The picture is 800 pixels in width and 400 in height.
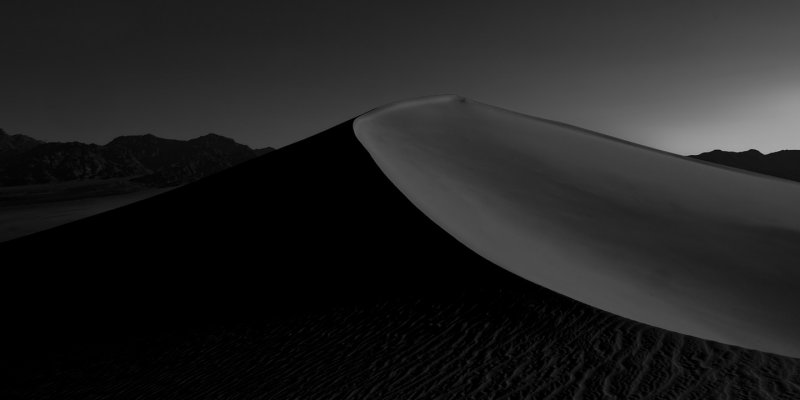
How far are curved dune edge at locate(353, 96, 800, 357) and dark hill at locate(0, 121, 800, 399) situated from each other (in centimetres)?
87

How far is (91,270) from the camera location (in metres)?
13.0

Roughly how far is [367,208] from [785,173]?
122 metres

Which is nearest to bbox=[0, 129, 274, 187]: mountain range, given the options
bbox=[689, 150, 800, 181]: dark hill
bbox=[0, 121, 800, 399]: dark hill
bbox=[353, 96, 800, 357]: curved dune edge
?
bbox=[353, 96, 800, 357]: curved dune edge

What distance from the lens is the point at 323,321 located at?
786cm

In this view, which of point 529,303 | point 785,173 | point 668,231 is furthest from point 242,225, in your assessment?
point 785,173

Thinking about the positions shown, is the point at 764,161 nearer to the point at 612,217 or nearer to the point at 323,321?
the point at 612,217

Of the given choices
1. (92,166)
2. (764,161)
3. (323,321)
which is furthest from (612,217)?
(92,166)

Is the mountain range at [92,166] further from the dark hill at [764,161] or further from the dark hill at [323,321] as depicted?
the dark hill at [764,161]

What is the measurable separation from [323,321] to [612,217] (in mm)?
7363

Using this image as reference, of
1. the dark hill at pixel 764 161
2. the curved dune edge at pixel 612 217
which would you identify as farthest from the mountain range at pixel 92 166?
the dark hill at pixel 764 161

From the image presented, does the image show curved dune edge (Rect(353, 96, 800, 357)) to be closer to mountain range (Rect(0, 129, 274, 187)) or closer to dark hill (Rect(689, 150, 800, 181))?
dark hill (Rect(689, 150, 800, 181))

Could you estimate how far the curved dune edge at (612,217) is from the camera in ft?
25.6

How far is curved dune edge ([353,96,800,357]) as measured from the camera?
7793mm

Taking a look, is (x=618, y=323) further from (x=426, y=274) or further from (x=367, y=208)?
(x=367, y=208)
